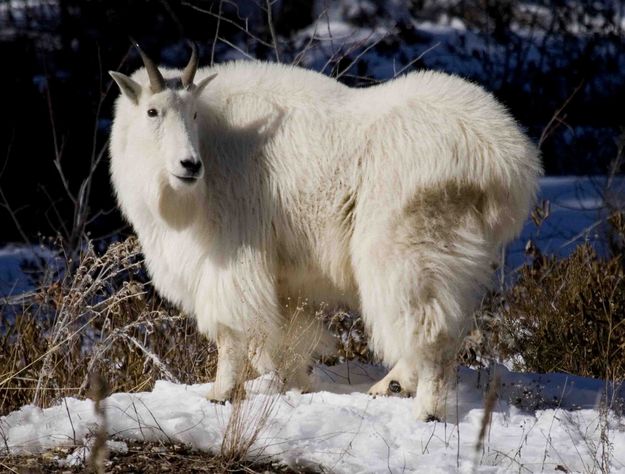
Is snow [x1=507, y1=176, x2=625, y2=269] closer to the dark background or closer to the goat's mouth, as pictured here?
the dark background

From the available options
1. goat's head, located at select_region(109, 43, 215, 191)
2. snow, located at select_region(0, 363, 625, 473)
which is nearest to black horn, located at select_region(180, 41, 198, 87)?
goat's head, located at select_region(109, 43, 215, 191)

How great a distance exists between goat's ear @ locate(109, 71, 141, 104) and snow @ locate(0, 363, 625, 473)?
1358mm

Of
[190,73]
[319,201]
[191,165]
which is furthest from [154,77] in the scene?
[319,201]

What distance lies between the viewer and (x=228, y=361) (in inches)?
201

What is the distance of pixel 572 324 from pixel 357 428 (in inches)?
83.7

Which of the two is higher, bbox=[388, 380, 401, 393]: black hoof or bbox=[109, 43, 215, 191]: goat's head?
bbox=[109, 43, 215, 191]: goat's head

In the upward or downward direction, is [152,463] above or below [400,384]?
above

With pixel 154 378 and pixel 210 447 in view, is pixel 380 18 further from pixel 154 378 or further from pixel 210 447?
pixel 210 447

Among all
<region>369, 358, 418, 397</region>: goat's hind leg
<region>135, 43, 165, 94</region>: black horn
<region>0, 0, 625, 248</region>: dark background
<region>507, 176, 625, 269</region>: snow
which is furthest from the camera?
<region>0, 0, 625, 248</region>: dark background

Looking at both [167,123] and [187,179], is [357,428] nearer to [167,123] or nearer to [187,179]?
[187,179]

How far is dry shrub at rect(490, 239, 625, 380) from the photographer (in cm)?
607

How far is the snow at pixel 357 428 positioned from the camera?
13.9ft

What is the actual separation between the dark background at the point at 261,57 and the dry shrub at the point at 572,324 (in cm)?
384

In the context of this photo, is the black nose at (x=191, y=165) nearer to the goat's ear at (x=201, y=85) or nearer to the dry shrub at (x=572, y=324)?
the goat's ear at (x=201, y=85)
